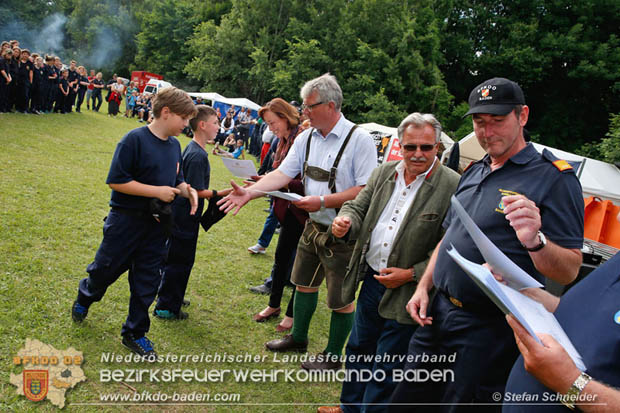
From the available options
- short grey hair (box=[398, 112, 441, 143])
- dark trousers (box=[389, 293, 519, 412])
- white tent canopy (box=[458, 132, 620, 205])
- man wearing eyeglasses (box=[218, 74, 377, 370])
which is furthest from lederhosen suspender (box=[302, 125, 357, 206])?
white tent canopy (box=[458, 132, 620, 205])

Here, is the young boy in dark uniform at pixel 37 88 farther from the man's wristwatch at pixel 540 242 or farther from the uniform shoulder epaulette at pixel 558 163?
the man's wristwatch at pixel 540 242

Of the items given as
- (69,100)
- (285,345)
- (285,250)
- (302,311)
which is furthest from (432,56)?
(285,345)

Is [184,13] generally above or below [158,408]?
above

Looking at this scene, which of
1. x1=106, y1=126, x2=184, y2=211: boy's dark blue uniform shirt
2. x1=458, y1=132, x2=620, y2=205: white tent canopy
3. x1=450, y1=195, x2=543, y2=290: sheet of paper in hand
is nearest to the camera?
x1=450, y1=195, x2=543, y2=290: sheet of paper in hand

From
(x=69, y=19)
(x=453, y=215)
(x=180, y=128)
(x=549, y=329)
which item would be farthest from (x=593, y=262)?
(x=69, y=19)

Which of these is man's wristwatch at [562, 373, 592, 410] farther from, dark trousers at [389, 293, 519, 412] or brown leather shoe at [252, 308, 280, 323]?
brown leather shoe at [252, 308, 280, 323]

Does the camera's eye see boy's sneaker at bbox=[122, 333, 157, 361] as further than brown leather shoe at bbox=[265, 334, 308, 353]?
No

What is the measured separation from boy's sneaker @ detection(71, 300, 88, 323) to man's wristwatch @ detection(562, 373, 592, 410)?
3.62m

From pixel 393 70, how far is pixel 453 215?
90.3ft

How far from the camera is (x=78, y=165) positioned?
9273 mm

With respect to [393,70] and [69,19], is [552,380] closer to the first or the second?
[393,70]

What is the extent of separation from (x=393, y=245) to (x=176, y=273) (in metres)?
2.38

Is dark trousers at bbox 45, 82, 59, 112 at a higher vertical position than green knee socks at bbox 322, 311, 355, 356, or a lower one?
higher

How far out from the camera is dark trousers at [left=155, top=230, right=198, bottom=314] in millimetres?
4074
